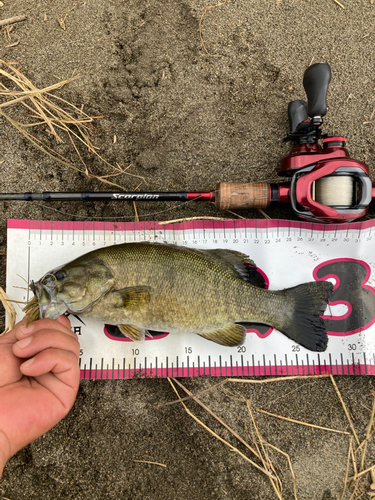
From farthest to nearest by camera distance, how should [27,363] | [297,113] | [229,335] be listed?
[297,113]
[229,335]
[27,363]

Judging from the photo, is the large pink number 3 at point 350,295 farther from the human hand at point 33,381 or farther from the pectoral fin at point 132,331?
the human hand at point 33,381

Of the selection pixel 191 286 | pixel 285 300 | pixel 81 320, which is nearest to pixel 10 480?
pixel 81 320

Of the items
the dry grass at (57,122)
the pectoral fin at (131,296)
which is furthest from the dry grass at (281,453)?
the dry grass at (57,122)

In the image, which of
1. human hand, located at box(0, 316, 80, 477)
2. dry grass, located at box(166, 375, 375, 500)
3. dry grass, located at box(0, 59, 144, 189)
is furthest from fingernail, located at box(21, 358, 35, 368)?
dry grass, located at box(0, 59, 144, 189)

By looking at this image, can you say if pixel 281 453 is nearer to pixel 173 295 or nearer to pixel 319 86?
pixel 173 295

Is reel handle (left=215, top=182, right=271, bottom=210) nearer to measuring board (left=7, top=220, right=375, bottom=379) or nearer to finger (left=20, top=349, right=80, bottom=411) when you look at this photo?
measuring board (left=7, top=220, right=375, bottom=379)

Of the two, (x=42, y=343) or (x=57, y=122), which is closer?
(x=42, y=343)

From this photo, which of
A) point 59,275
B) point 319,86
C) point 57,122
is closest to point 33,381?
point 59,275
